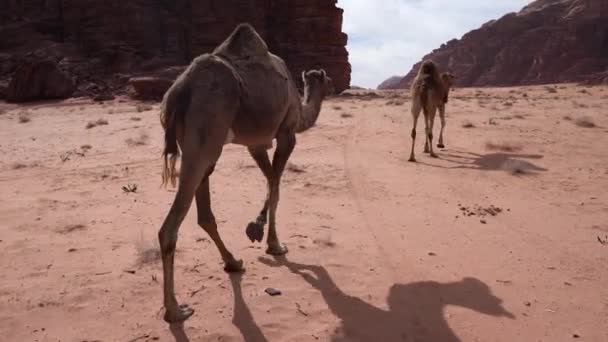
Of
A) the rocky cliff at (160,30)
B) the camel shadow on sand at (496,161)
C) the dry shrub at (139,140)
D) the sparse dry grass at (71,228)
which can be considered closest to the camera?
the sparse dry grass at (71,228)

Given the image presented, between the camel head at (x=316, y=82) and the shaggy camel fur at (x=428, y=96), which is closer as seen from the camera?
the camel head at (x=316, y=82)

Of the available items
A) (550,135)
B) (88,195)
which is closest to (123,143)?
(88,195)

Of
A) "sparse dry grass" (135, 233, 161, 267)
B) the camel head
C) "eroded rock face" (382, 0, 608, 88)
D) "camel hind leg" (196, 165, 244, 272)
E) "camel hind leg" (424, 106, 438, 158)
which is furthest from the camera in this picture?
"eroded rock face" (382, 0, 608, 88)

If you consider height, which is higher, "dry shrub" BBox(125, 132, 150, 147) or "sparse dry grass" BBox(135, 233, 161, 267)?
"dry shrub" BBox(125, 132, 150, 147)

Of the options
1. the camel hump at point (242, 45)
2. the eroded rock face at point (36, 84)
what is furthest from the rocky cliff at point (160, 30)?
the camel hump at point (242, 45)

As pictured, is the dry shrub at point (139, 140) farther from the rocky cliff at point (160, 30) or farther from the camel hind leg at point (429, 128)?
the rocky cliff at point (160, 30)

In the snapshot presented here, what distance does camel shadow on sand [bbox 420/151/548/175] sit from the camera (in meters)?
9.14

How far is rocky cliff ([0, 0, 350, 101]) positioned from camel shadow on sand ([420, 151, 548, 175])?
35.6 m

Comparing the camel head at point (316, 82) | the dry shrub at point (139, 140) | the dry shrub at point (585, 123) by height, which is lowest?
the dry shrub at point (139, 140)

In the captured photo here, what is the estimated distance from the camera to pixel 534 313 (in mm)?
3854

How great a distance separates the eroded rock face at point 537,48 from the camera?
8225 centimetres

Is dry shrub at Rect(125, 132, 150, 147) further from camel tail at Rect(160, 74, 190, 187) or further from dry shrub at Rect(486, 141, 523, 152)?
dry shrub at Rect(486, 141, 523, 152)

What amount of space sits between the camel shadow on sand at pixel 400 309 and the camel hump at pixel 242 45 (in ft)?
7.73

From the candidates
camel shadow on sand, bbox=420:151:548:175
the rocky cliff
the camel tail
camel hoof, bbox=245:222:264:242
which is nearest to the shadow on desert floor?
camel hoof, bbox=245:222:264:242
